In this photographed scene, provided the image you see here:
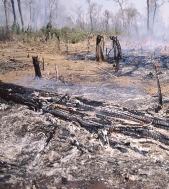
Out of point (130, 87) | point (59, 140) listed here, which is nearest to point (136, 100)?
point (130, 87)

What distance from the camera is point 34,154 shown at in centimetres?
300

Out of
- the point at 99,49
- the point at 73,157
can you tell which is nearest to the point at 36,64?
the point at 99,49

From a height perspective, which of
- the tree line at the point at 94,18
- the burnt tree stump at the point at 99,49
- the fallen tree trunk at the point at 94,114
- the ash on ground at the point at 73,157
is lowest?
the ash on ground at the point at 73,157

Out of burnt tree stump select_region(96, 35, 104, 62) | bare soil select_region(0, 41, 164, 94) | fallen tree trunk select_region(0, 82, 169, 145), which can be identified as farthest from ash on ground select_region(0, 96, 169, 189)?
burnt tree stump select_region(96, 35, 104, 62)

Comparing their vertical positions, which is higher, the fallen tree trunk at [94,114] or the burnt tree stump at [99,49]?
A: the burnt tree stump at [99,49]

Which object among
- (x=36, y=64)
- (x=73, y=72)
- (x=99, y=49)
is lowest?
(x=73, y=72)

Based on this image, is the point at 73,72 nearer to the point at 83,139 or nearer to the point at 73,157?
the point at 83,139

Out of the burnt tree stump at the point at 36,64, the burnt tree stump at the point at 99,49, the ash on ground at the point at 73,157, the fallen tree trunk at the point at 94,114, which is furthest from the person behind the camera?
the burnt tree stump at the point at 99,49

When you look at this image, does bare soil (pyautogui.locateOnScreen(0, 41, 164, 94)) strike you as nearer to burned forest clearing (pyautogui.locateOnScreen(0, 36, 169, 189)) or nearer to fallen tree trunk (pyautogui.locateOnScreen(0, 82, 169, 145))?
burned forest clearing (pyautogui.locateOnScreen(0, 36, 169, 189))

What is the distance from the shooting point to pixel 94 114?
3.97m

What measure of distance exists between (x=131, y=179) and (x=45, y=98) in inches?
108

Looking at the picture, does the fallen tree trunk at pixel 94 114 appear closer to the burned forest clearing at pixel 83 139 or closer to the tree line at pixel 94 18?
the burned forest clearing at pixel 83 139

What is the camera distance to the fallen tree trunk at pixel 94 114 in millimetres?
3415

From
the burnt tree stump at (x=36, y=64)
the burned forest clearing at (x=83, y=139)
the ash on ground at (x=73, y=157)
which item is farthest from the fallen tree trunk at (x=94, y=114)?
the burnt tree stump at (x=36, y=64)
